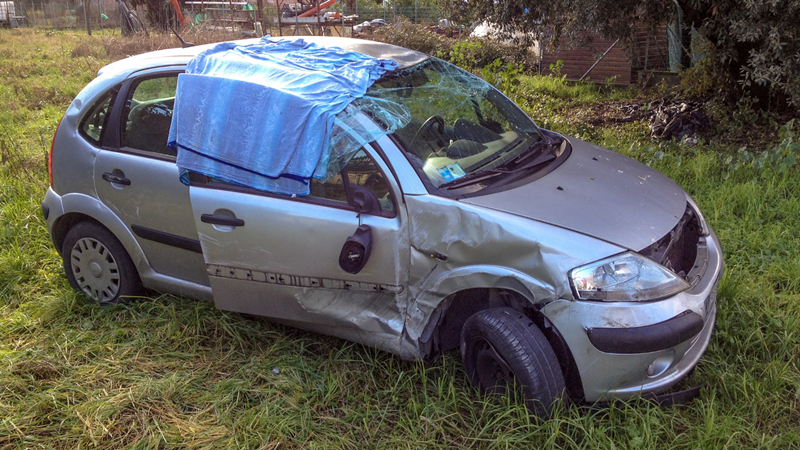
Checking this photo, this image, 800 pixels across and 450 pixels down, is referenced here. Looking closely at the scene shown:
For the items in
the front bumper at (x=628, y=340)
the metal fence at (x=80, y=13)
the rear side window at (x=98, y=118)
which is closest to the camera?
the front bumper at (x=628, y=340)

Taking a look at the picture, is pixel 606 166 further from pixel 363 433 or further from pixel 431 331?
pixel 363 433

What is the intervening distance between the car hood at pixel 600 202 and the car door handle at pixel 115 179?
2.05 metres

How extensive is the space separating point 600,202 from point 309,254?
4.69ft

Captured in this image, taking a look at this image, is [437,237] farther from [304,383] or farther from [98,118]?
[98,118]

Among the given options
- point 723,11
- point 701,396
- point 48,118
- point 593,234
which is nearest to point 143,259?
point 593,234

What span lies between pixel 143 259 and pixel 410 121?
1.88 metres

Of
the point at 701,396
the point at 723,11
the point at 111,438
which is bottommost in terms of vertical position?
the point at 111,438

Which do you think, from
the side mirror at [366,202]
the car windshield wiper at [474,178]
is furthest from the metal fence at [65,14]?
the car windshield wiper at [474,178]

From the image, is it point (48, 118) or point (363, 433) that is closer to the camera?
point (363, 433)

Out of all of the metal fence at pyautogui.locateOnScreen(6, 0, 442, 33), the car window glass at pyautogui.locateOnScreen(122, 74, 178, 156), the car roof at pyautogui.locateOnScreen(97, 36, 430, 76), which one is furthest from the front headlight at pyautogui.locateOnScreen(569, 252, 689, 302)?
the metal fence at pyautogui.locateOnScreen(6, 0, 442, 33)

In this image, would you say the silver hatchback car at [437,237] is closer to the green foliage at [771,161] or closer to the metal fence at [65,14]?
the green foliage at [771,161]

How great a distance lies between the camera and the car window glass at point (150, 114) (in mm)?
3363

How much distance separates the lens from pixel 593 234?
248cm

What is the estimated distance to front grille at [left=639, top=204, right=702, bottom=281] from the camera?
8.50ft
